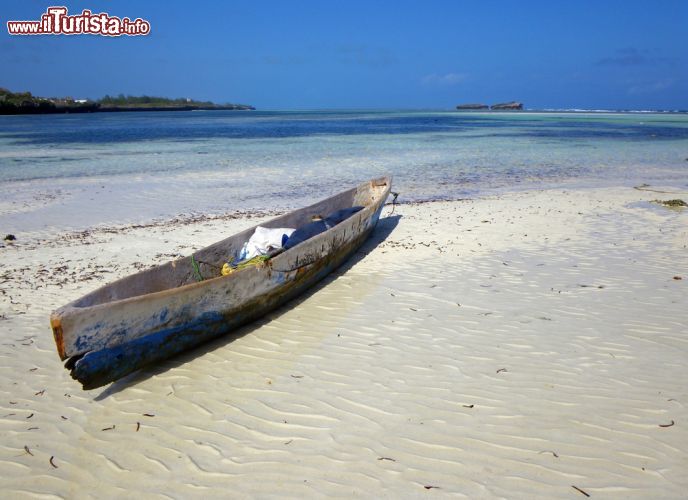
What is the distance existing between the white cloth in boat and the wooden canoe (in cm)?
13

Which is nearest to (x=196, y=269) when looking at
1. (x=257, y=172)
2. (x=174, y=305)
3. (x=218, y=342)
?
(x=218, y=342)

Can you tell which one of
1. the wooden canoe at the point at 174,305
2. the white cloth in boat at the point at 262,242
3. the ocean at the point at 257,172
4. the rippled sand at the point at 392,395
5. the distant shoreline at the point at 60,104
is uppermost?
the distant shoreline at the point at 60,104

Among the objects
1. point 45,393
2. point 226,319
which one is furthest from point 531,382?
point 45,393

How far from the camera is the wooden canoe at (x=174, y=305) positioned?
3715 millimetres

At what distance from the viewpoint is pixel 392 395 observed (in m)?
4.01

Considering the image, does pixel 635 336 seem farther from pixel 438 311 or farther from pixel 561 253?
pixel 561 253

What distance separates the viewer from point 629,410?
3721 mm

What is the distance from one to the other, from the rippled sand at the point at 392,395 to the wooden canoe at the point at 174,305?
24 centimetres

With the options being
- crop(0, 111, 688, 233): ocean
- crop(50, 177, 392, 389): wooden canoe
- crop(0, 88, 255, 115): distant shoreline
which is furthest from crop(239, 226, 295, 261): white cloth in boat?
crop(0, 88, 255, 115): distant shoreline

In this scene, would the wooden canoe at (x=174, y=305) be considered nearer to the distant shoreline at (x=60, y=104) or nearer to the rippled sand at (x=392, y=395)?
the rippled sand at (x=392, y=395)

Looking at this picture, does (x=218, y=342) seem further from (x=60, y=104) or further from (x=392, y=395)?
(x=60, y=104)

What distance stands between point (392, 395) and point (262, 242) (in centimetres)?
306

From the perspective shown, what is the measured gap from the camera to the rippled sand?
3.13 meters

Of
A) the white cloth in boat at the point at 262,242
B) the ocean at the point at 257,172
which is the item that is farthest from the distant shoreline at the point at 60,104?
the white cloth in boat at the point at 262,242
